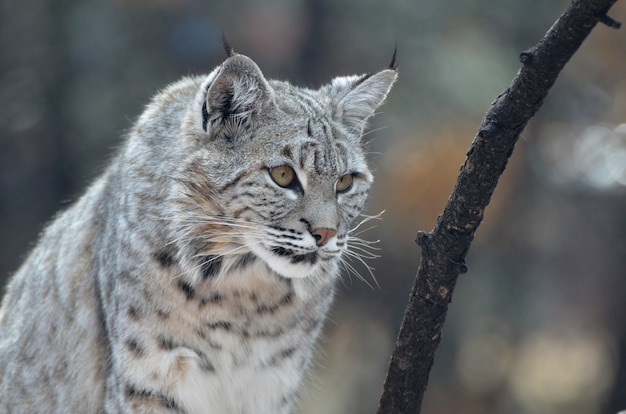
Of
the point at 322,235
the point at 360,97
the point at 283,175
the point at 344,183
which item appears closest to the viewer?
the point at 322,235

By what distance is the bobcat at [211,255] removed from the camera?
4691mm

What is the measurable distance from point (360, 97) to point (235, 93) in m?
0.89

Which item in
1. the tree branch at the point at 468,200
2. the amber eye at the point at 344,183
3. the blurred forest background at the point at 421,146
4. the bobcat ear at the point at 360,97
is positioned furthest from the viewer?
the blurred forest background at the point at 421,146

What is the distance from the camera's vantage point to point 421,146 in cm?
1476

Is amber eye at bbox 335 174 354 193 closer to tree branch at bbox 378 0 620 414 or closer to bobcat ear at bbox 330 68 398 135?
bobcat ear at bbox 330 68 398 135

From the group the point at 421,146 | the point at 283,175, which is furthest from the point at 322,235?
the point at 421,146

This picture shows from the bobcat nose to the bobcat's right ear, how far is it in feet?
2.35

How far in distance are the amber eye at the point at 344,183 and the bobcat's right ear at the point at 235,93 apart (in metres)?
0.54

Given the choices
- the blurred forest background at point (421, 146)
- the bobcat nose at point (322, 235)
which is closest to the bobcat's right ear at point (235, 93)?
the bobcat nose at point (322, 235)

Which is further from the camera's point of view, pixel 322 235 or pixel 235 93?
pixel 235 93

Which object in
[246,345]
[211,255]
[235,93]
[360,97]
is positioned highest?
[360,97]

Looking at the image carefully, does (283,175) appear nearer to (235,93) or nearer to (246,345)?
(235,93)

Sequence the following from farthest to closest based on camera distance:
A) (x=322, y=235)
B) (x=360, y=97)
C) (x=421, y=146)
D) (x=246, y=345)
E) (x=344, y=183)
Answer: (x=421, y=146) < (x=360, y=97) < (x=246, y=345) < (x=344, y=183) < (x=322, y=235)

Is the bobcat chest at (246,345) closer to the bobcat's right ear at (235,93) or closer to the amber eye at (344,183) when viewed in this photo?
the amber eye at (344,183)
